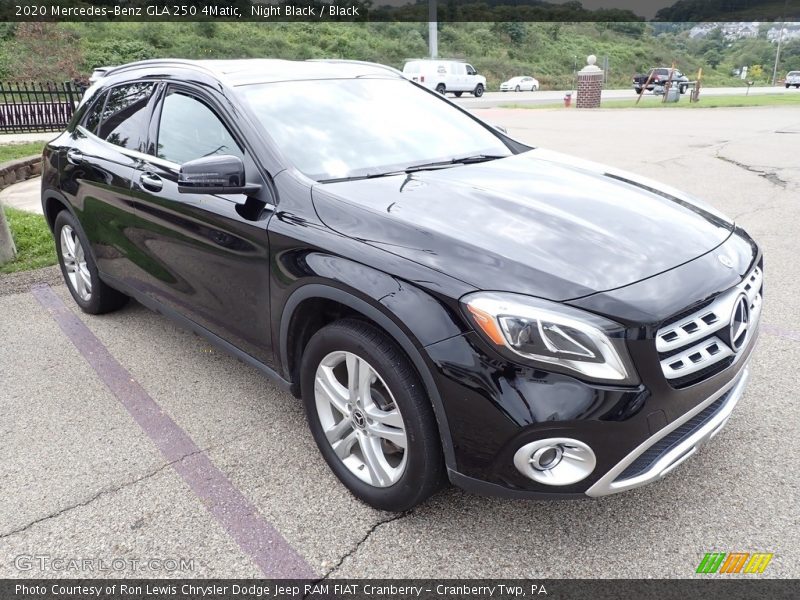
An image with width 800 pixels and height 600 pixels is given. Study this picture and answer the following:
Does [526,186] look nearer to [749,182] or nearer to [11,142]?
[749,182]

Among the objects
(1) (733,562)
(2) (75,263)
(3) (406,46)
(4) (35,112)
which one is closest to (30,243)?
(2) (75,263)

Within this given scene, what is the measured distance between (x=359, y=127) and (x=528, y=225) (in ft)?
3.96

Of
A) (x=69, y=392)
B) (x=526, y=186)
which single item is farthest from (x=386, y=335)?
(x=69, y=392)

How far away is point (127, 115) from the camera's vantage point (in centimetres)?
391

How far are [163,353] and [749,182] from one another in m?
8.26

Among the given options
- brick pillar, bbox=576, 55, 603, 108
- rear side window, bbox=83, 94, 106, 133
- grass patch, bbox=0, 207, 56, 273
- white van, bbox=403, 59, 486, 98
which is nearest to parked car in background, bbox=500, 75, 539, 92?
white van, bbox=403, 59, 486, 98

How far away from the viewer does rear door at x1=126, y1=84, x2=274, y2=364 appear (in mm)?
2818

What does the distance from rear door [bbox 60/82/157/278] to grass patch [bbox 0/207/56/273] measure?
1555 mm

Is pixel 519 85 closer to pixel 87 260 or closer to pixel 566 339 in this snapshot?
pixel 87 260

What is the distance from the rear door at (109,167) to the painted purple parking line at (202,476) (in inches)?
24.2

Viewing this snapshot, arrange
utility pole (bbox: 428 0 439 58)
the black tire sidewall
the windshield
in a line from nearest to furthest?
the windshield
the black tire sidewall
utility pole (bbox: 428 0 439 58)

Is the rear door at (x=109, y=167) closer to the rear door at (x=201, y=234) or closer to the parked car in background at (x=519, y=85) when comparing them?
the rear door at (x=201, y=234)

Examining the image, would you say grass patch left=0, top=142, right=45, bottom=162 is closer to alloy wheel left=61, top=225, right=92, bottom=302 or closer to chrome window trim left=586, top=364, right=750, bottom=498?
alloy wheel left=61, top=225, right=92, bottom=302

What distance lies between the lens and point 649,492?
2598mm
